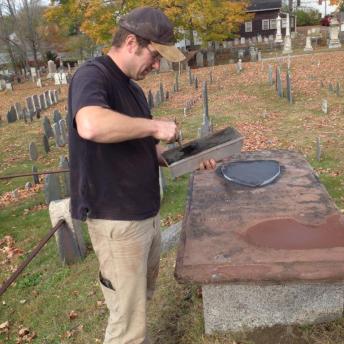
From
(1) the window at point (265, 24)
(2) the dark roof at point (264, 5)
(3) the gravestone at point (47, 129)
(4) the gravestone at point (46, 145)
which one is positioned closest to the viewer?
(4) the gravestone at point (46, 145)

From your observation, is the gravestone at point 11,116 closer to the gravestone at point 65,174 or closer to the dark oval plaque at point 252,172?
the gravestone at point 65,174

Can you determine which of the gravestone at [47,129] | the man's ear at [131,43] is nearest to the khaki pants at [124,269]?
the man's ear at [131,43]

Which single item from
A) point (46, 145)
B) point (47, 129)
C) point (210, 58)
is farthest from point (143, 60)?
point (210, 58)

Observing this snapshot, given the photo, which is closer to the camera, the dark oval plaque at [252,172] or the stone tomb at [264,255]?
the stone tomb at [264,255]

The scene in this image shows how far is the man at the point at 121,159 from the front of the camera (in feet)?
7.78

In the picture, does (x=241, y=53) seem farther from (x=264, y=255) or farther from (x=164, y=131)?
(x=164, y=131)

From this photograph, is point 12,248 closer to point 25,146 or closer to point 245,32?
point 25,146

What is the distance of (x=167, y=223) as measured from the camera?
6.58 meters

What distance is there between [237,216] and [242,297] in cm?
64

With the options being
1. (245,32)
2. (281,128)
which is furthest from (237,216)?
(245,32)

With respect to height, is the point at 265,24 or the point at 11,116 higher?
the point at 265,24

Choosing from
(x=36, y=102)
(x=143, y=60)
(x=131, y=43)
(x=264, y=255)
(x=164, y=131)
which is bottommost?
(x=36, y=102)

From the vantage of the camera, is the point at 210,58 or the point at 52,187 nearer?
the point at 52,187

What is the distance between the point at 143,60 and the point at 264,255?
1.53m
